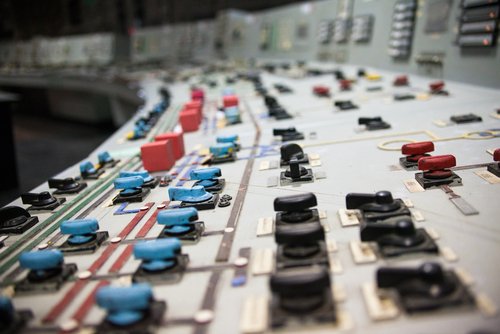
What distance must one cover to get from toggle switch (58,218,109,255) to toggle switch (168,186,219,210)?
0.26m

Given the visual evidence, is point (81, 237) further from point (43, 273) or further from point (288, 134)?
point (288, 134)

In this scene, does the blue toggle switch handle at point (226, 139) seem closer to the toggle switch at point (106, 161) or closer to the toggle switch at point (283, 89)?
the toggle switch at point (106, 161)

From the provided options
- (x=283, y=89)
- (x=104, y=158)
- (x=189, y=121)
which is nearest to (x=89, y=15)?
(x=283, y=89)

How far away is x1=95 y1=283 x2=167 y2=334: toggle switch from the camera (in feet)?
2.55

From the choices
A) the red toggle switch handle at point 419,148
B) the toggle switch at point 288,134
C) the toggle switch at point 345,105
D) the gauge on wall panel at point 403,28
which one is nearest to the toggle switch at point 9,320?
the red toggle switch handle at point 419,148

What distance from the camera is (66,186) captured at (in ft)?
5.38

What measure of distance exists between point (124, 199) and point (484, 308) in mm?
1138

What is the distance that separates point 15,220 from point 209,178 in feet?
2.03

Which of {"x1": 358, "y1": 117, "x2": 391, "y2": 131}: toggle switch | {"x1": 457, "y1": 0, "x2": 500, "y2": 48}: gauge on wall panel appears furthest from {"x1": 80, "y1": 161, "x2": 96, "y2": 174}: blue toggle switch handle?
{"x1": 457, "y1": 0, "x2": 500, "y2": 48}: gauge on wall panel

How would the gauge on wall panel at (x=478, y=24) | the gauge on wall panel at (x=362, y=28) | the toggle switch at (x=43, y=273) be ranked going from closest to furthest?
the toggle switch at (x=43, y=273) < the gauge on wall panel at (x=478, y=24) < the gauge on wall panel at (x=362, y=28)

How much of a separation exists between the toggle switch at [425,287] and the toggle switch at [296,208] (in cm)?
31

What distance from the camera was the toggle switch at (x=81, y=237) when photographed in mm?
1137

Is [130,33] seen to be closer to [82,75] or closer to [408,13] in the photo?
[82,75]

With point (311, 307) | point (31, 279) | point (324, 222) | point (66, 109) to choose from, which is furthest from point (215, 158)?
point (66, 109)
